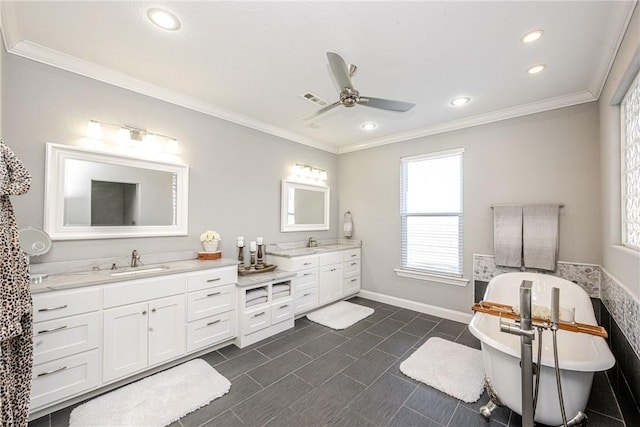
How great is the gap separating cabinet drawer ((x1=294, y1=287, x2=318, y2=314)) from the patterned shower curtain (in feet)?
8.41

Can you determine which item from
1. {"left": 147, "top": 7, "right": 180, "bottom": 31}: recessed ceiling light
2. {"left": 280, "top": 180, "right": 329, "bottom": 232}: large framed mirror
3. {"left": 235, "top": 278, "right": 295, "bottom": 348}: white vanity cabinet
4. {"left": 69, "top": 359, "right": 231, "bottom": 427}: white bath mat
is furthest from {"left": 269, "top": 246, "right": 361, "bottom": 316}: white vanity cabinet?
{"left": 147, "top": 7, "right": 180, "bottom": 31}: recessed ceiling light

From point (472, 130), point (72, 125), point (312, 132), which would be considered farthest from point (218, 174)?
point (472, 130)

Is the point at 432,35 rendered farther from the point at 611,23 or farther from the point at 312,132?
the point at 312,132

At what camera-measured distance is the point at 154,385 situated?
214cm

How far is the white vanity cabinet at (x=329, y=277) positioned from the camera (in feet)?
13.0

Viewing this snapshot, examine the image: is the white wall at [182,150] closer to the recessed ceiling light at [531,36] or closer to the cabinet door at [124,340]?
the cabinet door at [124,340]

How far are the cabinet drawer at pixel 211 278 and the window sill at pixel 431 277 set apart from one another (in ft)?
8.47

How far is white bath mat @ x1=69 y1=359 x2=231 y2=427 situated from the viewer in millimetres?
1784

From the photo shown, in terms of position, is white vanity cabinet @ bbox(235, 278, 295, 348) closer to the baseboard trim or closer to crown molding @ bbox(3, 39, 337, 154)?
the baseboard trim

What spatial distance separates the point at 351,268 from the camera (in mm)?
4508

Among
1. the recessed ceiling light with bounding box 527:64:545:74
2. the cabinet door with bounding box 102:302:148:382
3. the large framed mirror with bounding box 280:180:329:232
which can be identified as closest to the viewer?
the cabinet door with bounding box 102:302:148:382

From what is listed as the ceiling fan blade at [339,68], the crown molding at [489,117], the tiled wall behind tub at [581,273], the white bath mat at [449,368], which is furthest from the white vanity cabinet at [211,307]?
the tiled wall behind tub at [581,273]

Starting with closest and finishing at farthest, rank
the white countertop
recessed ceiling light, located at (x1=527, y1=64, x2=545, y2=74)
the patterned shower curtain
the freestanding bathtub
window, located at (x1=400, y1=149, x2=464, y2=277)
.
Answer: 1. the patterned shower curtain
2. the freestanding bathtub
3. the white countertop
4. recessed ceiling light, located at (x1=527, y1=64, x2=545, y2=74)
5. window, located at (x1=400, y1=149, x2=464, y2=277)

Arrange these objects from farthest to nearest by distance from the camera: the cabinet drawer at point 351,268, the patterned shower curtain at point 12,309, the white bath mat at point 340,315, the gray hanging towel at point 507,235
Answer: the cabinet drawer at point 351,268
the white bath mat at point 340,315
the gray hanging towel at point 507,235
the patterned shower curtain at point 12,309
